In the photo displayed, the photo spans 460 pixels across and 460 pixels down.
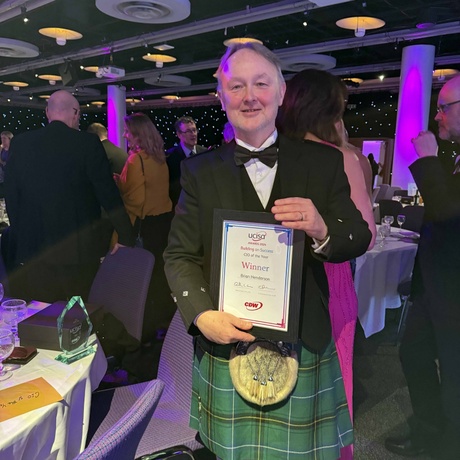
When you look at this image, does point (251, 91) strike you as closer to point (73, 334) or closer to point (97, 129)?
point (73, 334)

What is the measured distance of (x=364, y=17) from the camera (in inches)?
280

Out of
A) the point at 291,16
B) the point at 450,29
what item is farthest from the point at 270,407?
the point at 450,29

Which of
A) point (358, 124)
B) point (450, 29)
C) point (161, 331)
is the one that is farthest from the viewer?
point (358, 124)

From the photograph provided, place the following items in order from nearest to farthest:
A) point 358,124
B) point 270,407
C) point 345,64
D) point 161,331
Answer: point 270,407 → point 161,331 → point 345,64 → point 358,124

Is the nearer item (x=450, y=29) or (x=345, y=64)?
(x=450, y=29)

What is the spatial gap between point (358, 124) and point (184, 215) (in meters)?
13.9

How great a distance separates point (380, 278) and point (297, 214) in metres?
2.79

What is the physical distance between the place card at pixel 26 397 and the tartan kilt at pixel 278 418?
44 cm

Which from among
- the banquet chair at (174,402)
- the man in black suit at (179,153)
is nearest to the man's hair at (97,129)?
the man in black suit at (179,153)

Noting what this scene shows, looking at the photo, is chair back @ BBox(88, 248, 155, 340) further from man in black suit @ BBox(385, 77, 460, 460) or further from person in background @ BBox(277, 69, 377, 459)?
man in black suit @ BBox(385, 77, 460, 460)

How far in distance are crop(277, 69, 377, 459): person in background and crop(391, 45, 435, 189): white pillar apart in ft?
24.6

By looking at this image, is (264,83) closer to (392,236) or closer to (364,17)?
(392,236)

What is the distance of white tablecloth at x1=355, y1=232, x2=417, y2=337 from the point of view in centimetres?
339

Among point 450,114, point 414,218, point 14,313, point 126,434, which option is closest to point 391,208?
point 414,218
